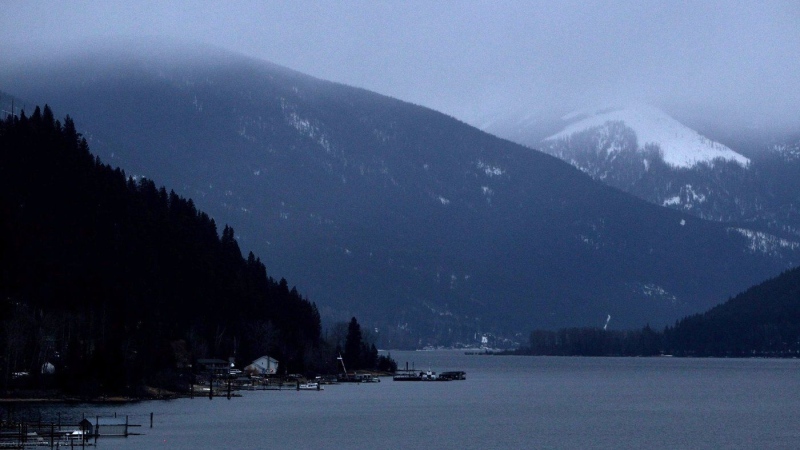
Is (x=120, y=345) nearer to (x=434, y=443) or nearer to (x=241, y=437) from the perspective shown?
(x=241, y=437)

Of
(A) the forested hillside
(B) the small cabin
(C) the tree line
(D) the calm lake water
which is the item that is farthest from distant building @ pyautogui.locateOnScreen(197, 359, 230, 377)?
(B) the small cabin

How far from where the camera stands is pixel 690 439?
112312mm

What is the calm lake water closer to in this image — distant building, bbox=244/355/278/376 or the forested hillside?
the forested hillside

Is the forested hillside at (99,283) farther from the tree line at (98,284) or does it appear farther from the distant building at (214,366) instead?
the distant building at (214,366)

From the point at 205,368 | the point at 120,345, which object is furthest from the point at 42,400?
the point at 205,368

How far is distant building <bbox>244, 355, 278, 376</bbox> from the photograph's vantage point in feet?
626

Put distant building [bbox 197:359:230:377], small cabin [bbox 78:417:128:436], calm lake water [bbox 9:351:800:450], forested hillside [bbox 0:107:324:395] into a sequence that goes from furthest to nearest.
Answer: distant building [bbox 197:359:230:377], forested hillside [bbox 0:107:324:395], calm lake water [bbox 9:351:800:450], small cabin [bbox 78:417:128:436]

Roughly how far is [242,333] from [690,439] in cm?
9316

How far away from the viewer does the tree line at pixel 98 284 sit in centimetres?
13925

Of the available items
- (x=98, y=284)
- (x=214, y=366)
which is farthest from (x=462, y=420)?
(x=214, y=366)

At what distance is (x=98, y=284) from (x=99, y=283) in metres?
0.28

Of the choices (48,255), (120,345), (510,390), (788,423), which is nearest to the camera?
(788,423)

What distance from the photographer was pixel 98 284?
158 metres

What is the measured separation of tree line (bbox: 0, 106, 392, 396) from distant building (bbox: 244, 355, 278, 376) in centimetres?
113
